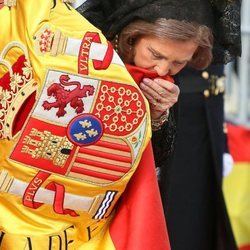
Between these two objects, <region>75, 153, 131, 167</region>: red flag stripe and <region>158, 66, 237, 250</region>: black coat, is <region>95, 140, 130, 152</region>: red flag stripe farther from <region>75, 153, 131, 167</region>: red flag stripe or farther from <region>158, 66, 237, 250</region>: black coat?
<region>158, 66, 237, 250</region>: black coat

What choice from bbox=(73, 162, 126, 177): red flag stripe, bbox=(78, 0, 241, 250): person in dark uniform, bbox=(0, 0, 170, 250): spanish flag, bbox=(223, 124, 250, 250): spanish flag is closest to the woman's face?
bbox=(0, 0, 170, 250): spanish flag

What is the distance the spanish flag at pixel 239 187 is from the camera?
2.87 meters

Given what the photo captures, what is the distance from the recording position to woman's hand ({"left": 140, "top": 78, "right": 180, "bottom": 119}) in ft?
5.08

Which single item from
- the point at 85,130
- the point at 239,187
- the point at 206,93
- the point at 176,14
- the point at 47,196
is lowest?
the point at 239,187

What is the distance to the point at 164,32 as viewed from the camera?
153 cm

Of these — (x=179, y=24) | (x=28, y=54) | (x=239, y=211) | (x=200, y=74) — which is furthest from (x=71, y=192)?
(x=239, y=211)

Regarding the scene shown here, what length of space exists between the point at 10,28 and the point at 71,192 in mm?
322

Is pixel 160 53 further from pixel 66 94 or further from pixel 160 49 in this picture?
pixel 66 94

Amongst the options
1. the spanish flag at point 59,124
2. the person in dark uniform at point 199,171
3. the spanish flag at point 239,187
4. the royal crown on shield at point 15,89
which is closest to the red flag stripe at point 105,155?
the spanish flag at point 59,124

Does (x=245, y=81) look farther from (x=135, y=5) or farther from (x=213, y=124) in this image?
(x=135, y=5)

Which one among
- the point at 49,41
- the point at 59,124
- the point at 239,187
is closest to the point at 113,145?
the point at 59,124

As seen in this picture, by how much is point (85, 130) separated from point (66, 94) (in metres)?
0.08

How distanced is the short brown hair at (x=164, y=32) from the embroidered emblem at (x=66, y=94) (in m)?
0.21

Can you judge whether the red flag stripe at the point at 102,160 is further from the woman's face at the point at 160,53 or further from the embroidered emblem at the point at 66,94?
the woman's face at the point at 160,53
